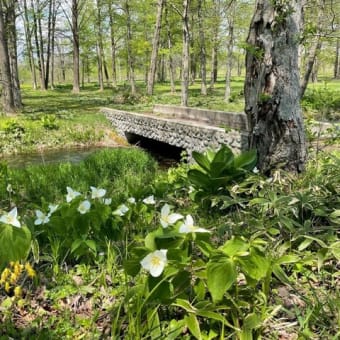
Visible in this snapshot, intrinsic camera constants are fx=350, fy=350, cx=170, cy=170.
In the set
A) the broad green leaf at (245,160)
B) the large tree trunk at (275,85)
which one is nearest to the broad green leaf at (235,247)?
the broad green leaf at (245,160)

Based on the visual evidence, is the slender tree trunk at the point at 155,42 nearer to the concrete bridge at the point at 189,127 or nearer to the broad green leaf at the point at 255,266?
the concrete bridge at the point at 189,127

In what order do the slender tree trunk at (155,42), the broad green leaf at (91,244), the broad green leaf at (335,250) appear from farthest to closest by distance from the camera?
1. the slender tree trunk at (155,42)
2. the broad green leaf at (91,244)
3. the broad green leaf at (335,250)

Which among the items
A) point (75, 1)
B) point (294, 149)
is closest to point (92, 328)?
point (294, 149)

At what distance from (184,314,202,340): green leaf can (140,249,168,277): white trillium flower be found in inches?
9.2

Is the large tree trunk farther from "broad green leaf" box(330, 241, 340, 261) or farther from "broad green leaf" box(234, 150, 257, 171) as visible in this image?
"broad green leaf" box(330, 241, 340, 261)

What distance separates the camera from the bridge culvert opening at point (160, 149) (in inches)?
400

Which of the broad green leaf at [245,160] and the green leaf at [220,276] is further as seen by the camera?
the broad green leaf at [245,160]

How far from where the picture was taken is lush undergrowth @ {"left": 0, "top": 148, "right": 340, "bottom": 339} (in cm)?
130

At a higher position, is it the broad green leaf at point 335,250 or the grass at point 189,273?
the broad green leaf at point 335,250

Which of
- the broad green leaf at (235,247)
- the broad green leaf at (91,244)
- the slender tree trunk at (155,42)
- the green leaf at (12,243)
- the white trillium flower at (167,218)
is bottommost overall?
the broad green leaf at (91,244)

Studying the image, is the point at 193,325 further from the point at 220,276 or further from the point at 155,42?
the point at 155,42

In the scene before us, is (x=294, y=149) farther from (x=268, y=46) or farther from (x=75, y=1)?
(x=75, y=1)

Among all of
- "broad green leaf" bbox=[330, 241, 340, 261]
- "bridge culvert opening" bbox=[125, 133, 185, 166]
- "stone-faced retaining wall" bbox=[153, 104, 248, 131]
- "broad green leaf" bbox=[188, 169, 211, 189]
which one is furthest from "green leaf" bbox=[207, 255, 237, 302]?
"bridge culvert opening" bbox=[125, 133, 185, 166]

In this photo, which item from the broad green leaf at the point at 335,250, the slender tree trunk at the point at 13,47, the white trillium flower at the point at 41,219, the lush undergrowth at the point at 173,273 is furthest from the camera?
the slender tree trunk at the point at 13,47
